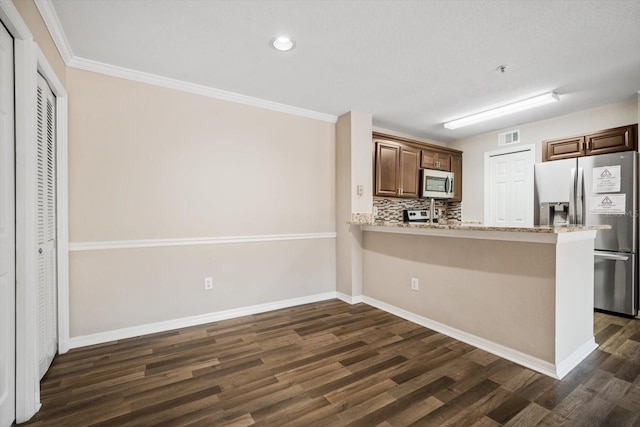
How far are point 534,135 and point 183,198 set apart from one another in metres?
4.72

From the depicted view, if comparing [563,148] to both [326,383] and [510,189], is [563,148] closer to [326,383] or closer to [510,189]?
[510,189]

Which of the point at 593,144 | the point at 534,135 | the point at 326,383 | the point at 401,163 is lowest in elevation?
the point at 326,383

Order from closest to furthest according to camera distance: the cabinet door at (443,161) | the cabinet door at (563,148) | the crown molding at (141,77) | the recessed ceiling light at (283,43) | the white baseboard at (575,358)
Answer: the crown molding at (141,77) → the white baseboard at (575,358) → the recessed ceiling light at (283,43) → the cabinet door at (563,148) → the cabinet door at (443,161)

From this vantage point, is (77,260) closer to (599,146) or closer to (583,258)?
(583,258)

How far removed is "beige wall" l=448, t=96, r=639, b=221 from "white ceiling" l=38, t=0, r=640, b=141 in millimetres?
244

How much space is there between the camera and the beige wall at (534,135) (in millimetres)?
3537

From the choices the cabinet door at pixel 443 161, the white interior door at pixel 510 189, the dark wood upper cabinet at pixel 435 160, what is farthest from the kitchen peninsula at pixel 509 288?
the cabinet door at pixel 443 161

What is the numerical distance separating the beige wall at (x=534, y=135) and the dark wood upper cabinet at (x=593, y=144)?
0.46 ft

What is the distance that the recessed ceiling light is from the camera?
2258mm

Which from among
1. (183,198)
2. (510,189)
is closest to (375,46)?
(183,198)

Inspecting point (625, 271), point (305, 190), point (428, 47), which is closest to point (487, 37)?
point (428, 47)

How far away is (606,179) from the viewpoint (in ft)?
11.1

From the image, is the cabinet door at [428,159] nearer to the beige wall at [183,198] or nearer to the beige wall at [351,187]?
the beige wall at [351,187]

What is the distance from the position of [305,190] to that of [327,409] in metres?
2.53
